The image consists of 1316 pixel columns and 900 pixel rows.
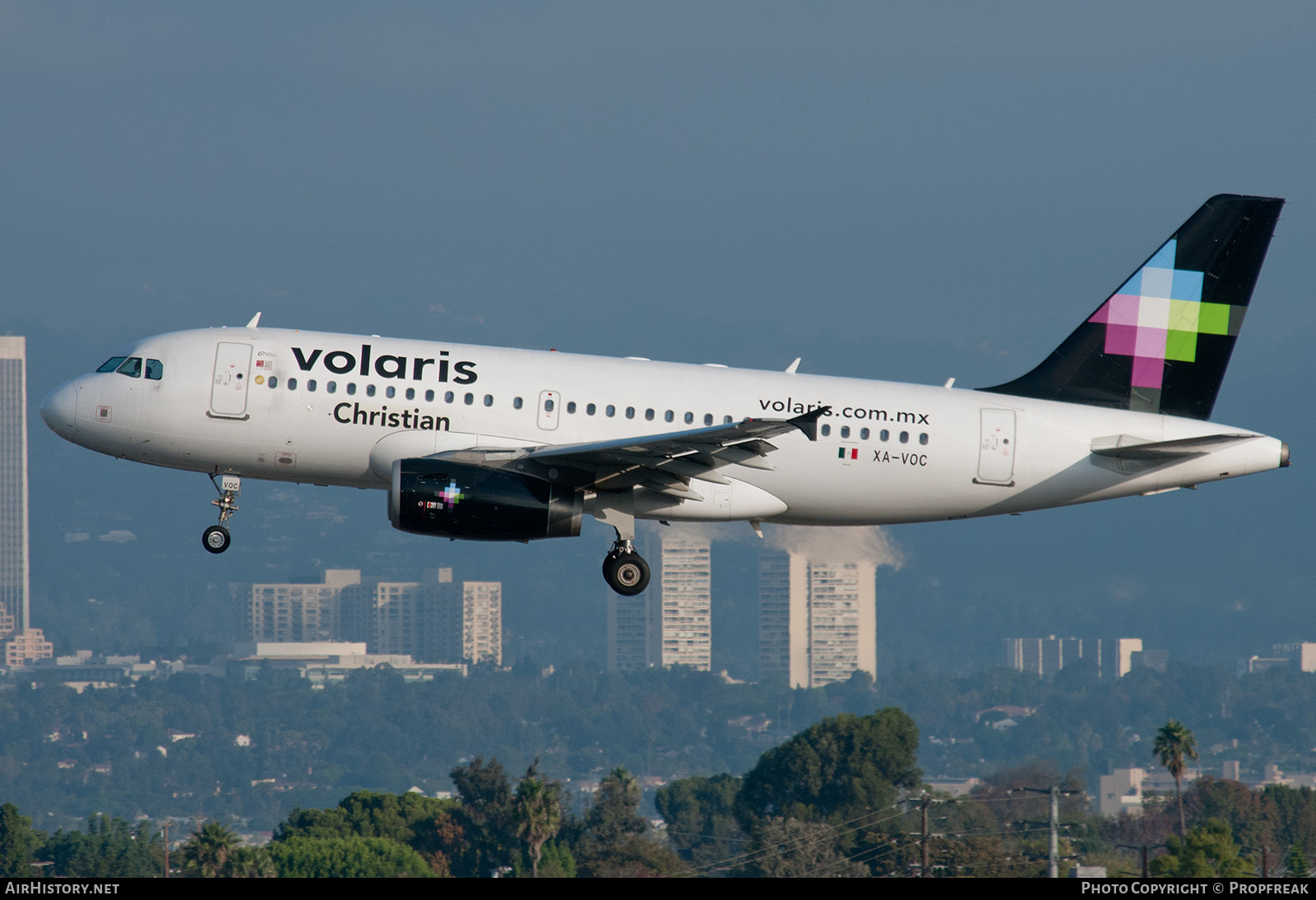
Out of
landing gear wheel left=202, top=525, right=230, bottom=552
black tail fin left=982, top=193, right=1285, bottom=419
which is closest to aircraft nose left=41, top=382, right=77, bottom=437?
landing gear wheel left=202, top=525, right=230, bottom=552

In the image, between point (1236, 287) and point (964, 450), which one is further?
point (1236, 287)

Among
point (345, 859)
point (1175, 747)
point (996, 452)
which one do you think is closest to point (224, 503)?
point (996, 452)

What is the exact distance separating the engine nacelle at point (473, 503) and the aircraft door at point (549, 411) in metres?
1.42

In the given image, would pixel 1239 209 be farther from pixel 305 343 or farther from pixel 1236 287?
pixel 305 343

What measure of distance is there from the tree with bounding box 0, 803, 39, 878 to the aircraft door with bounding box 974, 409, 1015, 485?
348ft

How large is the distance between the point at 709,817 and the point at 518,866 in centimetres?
5566

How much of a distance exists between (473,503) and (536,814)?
93.6 metres

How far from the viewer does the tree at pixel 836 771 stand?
14838 centimetres

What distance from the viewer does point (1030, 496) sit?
118 feet

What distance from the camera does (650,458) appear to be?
32.4 metres

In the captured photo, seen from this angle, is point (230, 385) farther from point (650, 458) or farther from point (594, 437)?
point (650, 458)

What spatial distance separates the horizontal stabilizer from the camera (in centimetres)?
3441

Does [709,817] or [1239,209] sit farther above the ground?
[1239,209]
